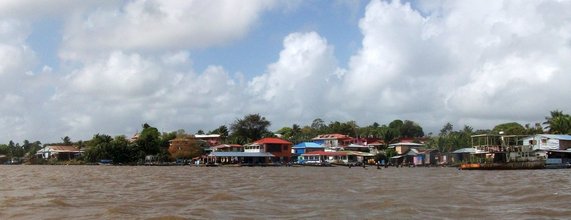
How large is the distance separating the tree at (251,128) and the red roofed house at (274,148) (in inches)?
460

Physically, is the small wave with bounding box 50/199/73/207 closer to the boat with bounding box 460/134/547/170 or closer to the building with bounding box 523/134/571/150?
A: the boat with bounding box 460/134/547/170

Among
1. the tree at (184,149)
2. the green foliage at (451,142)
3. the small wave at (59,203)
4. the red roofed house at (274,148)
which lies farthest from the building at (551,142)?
the small wave at (59,203)

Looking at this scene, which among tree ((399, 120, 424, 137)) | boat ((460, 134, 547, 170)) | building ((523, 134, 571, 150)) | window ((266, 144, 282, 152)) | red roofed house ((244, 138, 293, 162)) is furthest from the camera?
tree ((399, 120, 424, 137))

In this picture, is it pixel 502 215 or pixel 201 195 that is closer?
pixel 502 215

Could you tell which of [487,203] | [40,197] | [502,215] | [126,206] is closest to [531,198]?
[487,203]

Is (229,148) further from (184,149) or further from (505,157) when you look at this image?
(505,157)

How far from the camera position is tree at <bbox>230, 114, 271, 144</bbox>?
9225 centimetres

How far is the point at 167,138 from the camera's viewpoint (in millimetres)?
89062

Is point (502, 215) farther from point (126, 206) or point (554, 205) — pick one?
point (126, 206)

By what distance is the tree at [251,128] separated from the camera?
9225 centimetres

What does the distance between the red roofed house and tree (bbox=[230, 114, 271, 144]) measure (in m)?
11.7

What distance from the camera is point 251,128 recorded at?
9281cm

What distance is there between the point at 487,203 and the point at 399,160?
62.9 m

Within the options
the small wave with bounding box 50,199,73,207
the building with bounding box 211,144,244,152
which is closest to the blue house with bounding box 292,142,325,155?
the building with bounding box 211,144,244,152
